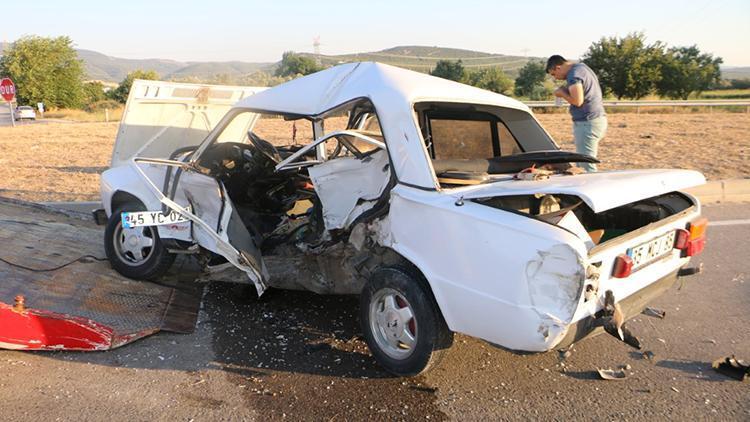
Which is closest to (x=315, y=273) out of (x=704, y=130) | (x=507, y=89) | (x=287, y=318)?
(x=287, y=318)

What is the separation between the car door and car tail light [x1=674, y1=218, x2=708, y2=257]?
264cm

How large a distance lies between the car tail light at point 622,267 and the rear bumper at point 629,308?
0.24 m

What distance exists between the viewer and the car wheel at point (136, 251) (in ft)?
15.1

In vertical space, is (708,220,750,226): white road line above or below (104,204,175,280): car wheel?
below

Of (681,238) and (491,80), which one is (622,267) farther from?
(491,80)

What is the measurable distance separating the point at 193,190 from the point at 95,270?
1.22 metres

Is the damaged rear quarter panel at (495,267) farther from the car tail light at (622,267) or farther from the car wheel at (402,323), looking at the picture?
the car tail light at (622,267)

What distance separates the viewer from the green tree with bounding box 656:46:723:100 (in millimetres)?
44750

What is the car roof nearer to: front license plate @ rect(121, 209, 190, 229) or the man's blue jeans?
front license plate @ rect(121, 209, 190, 229)

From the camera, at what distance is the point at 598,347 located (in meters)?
3.74

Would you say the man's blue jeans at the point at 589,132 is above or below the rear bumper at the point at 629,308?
above

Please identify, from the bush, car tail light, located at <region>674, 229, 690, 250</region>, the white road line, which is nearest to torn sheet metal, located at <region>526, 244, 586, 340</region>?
car tail light, located at <region>674, 229, 690, 250</region>

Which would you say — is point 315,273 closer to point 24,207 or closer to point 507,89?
point 24,207

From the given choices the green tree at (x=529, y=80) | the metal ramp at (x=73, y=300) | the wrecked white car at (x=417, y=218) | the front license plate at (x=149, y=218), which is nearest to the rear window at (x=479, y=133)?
the wrecked white car at (x=417, y=218)
